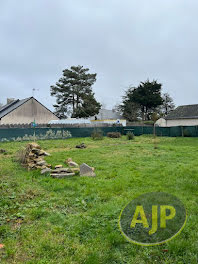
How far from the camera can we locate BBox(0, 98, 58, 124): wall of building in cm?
1988

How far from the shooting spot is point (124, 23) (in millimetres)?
11500

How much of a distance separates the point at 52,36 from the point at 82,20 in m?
3.06

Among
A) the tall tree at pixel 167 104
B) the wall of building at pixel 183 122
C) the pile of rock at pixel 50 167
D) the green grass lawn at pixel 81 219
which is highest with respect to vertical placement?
the tall tree at pixel 167 104

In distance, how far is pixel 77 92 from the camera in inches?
Answer: 1120

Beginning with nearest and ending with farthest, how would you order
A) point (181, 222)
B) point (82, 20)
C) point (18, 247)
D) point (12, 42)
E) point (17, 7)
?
point (18, 247) → point (181, 222) → point (17, 7) → point (82, 20) → point (12, 42)

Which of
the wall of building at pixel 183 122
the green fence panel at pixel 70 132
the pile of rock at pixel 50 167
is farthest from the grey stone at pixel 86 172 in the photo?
the wall of building at pixel 183 122

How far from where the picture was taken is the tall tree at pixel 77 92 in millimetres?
28484

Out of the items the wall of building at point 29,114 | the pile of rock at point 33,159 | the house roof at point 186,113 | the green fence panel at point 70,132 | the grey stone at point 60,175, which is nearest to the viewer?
the grey stone at point 60,175

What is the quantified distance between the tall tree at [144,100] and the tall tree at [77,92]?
8.54m

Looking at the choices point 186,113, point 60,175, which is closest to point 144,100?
point 186,113

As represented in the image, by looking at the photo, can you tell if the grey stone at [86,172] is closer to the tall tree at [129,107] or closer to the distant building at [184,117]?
the distant building at [184,117]

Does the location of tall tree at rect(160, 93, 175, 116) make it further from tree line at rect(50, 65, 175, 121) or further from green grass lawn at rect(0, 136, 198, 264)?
green grass lawn at rect(0, 136, 198, 264)

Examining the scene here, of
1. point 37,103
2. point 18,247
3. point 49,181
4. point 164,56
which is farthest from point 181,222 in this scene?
point 37,103

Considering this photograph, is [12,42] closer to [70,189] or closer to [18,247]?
[70,189]
